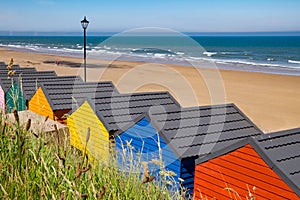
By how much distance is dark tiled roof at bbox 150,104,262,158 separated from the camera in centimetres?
635

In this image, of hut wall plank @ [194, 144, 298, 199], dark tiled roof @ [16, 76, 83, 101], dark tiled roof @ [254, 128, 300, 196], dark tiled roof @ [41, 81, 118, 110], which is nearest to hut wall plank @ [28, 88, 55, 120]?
dark tiled roof @ [41, 81, 118, 110]

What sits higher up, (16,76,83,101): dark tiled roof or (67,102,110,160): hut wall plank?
(16,76,83,101): dark tiled roof

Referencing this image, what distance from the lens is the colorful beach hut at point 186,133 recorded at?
245 inches

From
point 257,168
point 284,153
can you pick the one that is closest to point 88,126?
point 257,168

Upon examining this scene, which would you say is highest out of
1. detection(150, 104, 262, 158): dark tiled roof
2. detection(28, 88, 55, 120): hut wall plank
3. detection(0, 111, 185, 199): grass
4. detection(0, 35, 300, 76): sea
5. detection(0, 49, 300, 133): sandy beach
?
detection(0, 111, 185, 199): grass

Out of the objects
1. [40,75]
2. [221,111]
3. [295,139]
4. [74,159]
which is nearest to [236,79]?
[40,75]

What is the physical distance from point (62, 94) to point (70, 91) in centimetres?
29

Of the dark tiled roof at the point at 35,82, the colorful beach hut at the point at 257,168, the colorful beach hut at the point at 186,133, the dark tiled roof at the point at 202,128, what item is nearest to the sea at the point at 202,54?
the dark tiled roof at the point at 35,82

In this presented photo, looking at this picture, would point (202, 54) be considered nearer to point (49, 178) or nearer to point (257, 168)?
point (257, 168)

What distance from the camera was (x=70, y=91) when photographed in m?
10.8

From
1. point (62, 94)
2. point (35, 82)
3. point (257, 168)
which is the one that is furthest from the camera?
point (35, 82)

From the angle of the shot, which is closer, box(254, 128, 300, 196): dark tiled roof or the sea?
box(254, 128, 300, 196): dark tiled roof

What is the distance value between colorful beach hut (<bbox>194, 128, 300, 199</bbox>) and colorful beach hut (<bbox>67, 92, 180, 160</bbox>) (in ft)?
7.16

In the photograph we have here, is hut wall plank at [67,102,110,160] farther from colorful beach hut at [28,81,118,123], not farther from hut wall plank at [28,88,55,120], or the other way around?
hut wall plank at [28,88,55,120]
